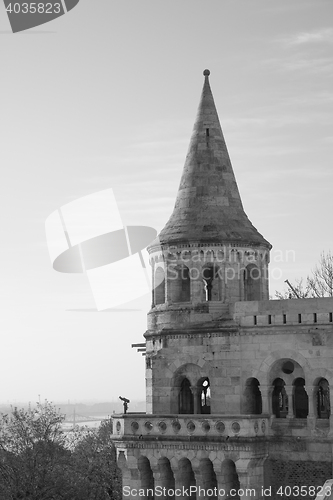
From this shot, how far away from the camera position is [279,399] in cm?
3328

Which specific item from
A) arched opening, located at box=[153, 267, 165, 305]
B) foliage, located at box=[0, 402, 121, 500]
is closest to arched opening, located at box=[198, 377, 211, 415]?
arched opening, located at box=[153, 267, 165, 305]

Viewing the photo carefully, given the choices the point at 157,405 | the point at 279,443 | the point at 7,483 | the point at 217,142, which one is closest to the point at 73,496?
the point at 7,483

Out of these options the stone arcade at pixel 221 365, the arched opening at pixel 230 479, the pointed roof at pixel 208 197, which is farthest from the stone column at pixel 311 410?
the pointed roof at pixel 208 197

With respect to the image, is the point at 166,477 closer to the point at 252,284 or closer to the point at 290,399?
the point at 290,399

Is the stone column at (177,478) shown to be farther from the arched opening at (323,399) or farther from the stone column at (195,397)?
the arched opening at (323,399)

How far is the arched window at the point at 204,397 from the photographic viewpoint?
3388 cm

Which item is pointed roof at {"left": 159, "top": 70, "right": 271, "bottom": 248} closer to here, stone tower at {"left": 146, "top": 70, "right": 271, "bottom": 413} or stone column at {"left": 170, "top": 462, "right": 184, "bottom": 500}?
stone tower at {"left": 146, "top": 70, "right": 271, "bottom": 413}

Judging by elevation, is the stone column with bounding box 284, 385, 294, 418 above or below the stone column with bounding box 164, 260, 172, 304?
below

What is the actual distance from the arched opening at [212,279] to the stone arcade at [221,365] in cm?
4

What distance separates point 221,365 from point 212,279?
3.19 meters

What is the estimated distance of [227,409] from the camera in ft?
108

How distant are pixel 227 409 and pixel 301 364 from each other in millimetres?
3069

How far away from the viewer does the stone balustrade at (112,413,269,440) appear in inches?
1231

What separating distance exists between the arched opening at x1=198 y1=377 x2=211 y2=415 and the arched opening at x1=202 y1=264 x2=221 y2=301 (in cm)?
299
